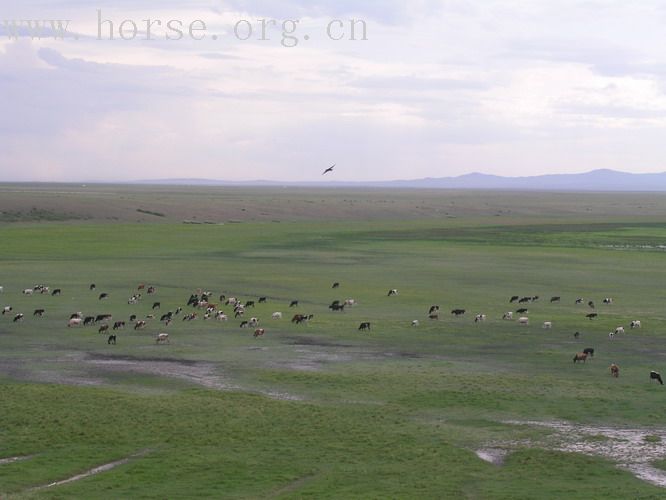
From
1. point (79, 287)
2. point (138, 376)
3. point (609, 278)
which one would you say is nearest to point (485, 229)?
point (609, 278)

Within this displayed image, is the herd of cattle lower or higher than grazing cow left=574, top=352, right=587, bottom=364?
higher

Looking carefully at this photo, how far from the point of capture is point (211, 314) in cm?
4497

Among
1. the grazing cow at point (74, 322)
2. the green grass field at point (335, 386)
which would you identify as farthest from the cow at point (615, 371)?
the grazing cow at point (74, 322)

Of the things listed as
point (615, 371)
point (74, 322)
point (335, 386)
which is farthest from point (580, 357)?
point (74, 322)

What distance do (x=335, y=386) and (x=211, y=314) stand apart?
1485 cm

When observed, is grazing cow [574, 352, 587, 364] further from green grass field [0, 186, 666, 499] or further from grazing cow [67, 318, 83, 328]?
grazing cow [67, 318, 83, 328]

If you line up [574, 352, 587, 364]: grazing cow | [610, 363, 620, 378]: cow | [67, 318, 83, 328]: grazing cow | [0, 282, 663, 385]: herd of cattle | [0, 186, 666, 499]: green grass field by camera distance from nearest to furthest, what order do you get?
[0, 186, 666, 499]: green grass field → [610, 363, 620, 378]: cow → [574, 352, 587, 364]: grazing cow → [0, 282, 663, 385]: herd of cattle → [67, 318, 83, 328]: grazing cow

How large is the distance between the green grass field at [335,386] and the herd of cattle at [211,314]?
509 millimetres

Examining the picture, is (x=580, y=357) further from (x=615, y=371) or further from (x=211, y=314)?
(x=211, y=314)

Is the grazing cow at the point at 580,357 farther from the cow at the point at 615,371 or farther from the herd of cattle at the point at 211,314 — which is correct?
the cow at the point at 615,371

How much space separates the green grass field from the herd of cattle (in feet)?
1.67

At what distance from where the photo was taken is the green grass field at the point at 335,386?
22422 mm

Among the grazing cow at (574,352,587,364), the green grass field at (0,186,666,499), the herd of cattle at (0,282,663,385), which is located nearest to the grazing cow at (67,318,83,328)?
the herd of cattle at (0,282,663,385)

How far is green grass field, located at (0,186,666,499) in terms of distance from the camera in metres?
22.4
